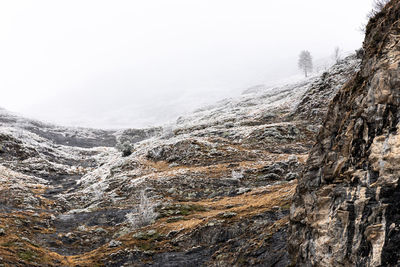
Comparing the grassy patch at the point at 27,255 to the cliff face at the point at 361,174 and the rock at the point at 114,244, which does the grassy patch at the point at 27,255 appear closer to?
the rock at the point at 114,244

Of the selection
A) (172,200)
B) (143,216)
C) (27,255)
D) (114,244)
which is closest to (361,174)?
(114,244)

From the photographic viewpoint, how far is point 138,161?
3572cm

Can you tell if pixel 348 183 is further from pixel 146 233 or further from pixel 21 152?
pixel 21 152

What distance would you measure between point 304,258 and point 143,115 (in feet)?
529

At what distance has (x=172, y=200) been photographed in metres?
22.6

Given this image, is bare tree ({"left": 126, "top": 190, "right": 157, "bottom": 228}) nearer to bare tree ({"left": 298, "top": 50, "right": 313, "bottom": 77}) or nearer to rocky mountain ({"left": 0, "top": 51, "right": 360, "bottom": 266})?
rocky mountain ({"left": 0, "top": 51, "right": 360, "bottom": 266})

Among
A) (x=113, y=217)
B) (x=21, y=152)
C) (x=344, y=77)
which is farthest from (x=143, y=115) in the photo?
(x=113, y=217)

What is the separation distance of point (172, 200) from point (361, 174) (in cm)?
1801

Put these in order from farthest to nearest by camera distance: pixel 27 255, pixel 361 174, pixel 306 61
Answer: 1. pixel 306 61
2. pixel 27 255
3. pixel 361 174


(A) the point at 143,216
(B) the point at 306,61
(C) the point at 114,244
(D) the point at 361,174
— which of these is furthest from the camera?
(B) the point at 306,61

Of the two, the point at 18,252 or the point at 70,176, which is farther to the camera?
the point at 70,176

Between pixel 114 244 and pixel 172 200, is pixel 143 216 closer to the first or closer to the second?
pixel 172 200

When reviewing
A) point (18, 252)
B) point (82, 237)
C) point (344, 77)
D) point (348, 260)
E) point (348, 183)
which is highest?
point (344, 77)

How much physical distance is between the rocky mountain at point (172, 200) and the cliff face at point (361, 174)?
0.31 meters
